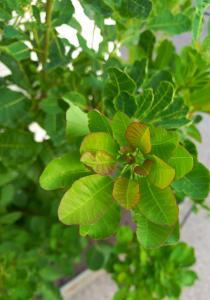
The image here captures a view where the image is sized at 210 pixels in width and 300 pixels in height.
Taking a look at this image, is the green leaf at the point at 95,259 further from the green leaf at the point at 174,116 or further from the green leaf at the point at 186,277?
the green leaf at the point at 174,116

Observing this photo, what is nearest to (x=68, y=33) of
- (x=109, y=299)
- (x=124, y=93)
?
(x=124, y=93)

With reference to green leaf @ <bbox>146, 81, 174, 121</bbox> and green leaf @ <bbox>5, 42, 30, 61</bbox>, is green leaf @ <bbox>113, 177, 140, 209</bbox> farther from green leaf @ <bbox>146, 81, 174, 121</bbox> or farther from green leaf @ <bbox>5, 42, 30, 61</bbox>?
green leaf @ <bbox>5, 42, 30, 61</bbox>

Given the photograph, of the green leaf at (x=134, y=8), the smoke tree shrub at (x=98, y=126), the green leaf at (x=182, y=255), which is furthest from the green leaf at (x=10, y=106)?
the green leaf at (x=182, y=255)

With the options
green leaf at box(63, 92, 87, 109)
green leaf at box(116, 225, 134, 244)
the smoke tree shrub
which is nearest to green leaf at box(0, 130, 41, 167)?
the smoke tree shrub

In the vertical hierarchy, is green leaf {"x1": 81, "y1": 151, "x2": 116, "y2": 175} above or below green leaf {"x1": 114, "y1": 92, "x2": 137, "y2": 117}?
below

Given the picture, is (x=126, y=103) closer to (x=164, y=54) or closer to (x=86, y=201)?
(x=86, y=201)
